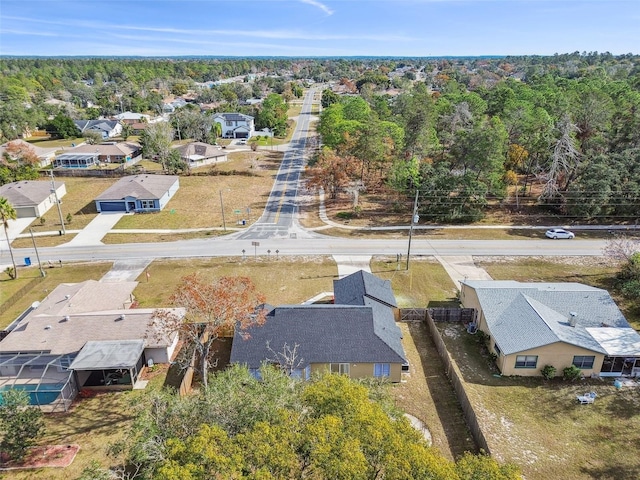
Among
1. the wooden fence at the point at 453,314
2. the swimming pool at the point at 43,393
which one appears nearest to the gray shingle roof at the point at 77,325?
the swimming pool at the point at 43,393

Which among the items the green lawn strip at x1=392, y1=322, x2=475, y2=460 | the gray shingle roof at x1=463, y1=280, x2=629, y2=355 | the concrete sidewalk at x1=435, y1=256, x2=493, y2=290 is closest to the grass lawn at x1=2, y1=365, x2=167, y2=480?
the green lawn strip at x1=392, y1=322, x2=475, y2=460

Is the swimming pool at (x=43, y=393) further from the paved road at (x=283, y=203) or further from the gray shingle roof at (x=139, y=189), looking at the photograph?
the gray shingle roof at (x=139, y=189)

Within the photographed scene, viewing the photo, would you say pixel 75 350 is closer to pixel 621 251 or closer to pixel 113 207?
pixel 113 207

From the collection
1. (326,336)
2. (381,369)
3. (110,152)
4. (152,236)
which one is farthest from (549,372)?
(110,152)

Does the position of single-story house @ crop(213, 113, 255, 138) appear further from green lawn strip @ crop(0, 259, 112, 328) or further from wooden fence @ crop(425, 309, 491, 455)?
wooden fence @ crop(425, 309, 491, 455)

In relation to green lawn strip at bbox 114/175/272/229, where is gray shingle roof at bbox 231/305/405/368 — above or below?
above

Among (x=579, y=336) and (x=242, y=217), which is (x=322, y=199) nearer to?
(x=242, y=217)
